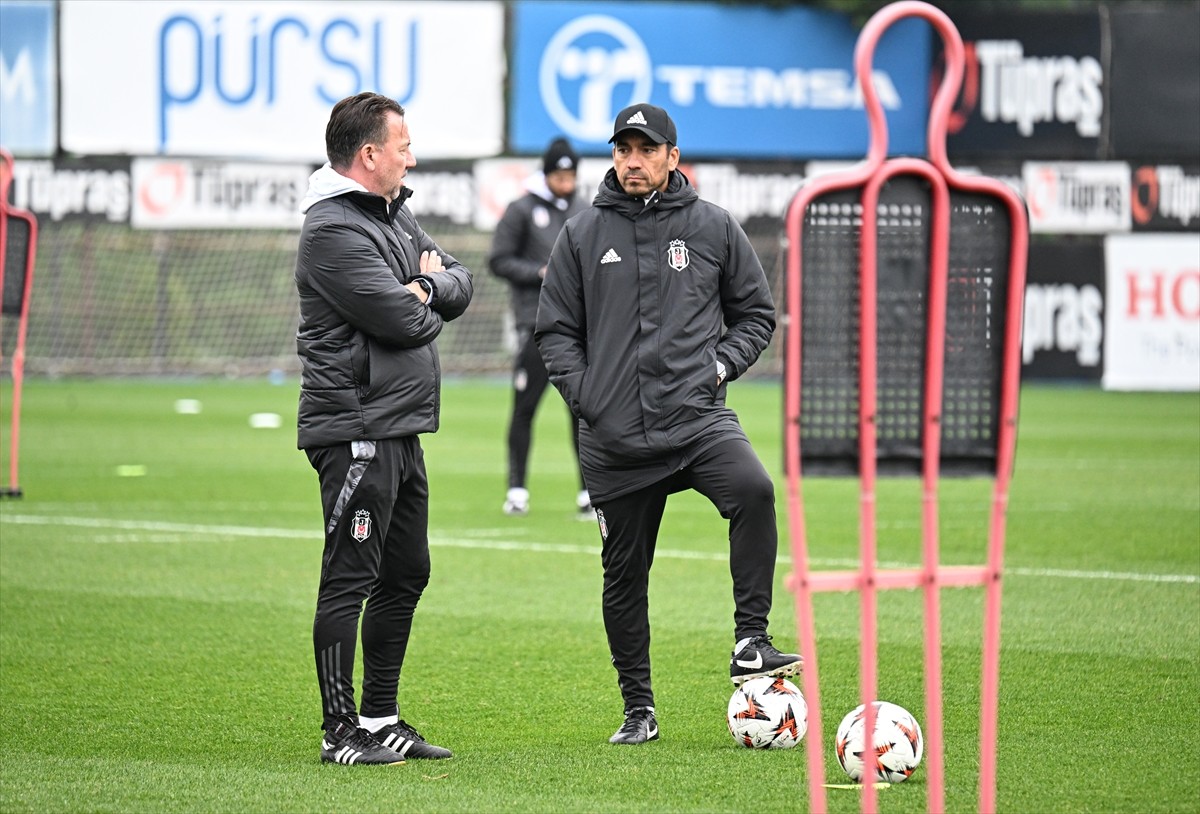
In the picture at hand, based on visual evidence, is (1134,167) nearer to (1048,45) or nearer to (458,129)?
(1048,45)

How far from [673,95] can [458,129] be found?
11.5 feet

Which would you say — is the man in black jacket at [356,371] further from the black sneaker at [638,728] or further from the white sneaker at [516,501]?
the white sneaker at [516,501]

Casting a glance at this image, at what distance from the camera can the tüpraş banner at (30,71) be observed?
27.6 m

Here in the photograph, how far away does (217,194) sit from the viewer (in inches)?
1069

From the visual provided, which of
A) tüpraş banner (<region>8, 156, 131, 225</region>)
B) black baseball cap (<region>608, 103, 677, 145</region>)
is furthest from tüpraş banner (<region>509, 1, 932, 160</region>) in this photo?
black baseball cap (<region>608, 103, 677, 145</region>)

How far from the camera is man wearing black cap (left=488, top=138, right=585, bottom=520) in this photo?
12477 mm

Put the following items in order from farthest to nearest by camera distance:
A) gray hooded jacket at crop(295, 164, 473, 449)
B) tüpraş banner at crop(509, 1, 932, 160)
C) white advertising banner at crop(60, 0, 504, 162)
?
tüpraş banner at crop(509, 1, 932, 160)
white advertising banner at crop(60, 0, 504, 162)
gray hooded jacket at crop(295, 164, 473, 449)

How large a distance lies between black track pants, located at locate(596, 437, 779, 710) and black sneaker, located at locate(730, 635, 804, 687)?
0.04 metres

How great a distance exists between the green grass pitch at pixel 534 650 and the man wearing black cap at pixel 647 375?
0.49 meters

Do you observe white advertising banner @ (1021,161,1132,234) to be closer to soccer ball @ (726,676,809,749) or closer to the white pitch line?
the white pitch line

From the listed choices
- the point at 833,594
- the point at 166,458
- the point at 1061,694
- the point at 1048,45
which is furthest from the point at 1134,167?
the point at 1061,694

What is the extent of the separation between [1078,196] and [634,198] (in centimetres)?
2165

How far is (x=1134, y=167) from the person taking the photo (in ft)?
85.6

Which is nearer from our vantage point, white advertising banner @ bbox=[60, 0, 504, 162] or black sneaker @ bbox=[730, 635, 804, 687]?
black sneaker @ bbox=[730, 635, 804, 687]
